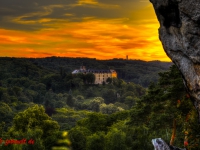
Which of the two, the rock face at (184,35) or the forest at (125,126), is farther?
the forest at (125,126)

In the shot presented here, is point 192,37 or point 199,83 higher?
point 192,37

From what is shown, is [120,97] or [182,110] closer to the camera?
[182,110]

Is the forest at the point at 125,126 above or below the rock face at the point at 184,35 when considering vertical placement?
below

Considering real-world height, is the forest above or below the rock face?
below

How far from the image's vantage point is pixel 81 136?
3362 cm

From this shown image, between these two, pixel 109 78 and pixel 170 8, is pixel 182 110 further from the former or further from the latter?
pixel 109 78

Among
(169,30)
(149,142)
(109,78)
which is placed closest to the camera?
(169,30)

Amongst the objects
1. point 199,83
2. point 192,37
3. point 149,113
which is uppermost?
point 192,37

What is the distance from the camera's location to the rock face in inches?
342

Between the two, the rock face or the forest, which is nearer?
the rock face

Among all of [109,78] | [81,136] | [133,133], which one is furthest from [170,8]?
[109,78]

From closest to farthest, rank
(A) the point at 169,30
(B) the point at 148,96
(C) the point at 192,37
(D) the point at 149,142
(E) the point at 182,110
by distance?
(C) the point at 192,37 → (A) the point at 169,30 → (E) the point at 182,110 → (B) the point at 148,96 → (D) the point at 149,142

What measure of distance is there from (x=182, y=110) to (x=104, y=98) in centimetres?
11734

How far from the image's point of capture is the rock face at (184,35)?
8.70 metres
